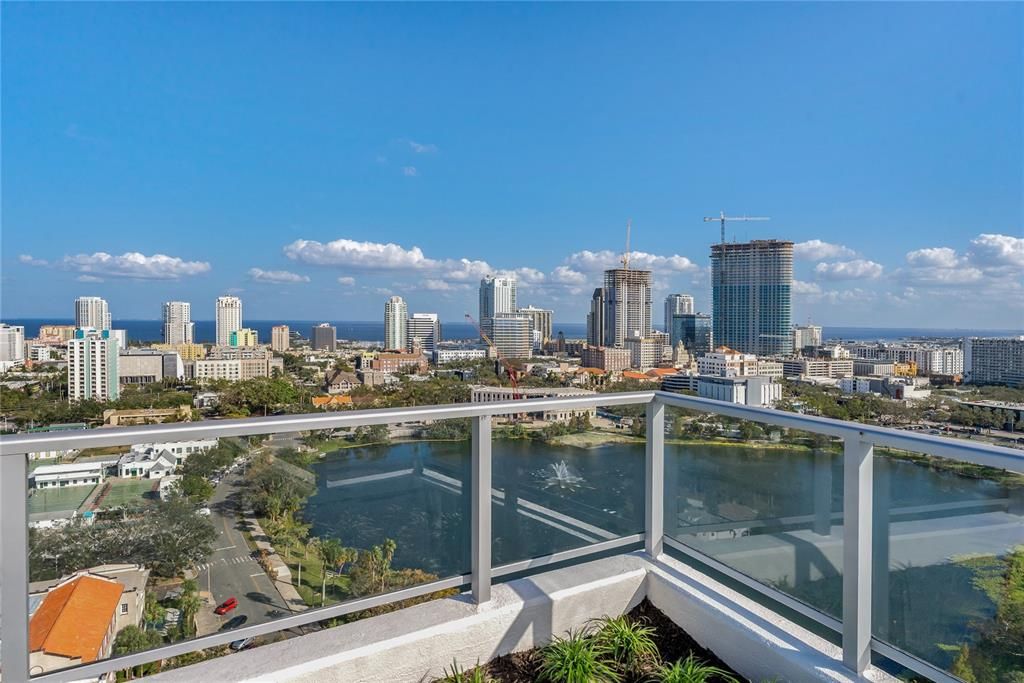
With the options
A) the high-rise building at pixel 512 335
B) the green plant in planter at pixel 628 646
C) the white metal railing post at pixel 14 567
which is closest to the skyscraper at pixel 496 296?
the high-rise building at pixel 512 335

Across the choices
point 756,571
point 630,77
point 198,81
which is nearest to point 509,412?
point 756,571

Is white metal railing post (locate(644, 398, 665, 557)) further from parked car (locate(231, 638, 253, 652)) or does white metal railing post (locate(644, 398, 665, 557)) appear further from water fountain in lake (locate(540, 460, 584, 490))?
parked car (locate(231, 638, 253, 652))

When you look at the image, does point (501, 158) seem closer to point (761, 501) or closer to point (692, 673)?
point (761, 501)

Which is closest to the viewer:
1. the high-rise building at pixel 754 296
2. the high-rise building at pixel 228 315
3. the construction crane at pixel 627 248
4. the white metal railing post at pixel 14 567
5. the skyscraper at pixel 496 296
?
the white metal railing post at pixel 14 567

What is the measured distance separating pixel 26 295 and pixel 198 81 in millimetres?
16416

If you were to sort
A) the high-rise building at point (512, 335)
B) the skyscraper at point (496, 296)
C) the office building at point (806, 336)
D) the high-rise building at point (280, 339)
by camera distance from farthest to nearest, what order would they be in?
the skyscraper at point (496, 296) < the high-rise building at point (280, 339) < the high-rise building at point (512, 335) < the office building at point (806, 336)

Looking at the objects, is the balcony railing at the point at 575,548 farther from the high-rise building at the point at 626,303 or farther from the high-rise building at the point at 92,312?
the high-rise building at the point at 626,303

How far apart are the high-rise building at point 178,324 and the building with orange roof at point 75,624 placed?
37.5m

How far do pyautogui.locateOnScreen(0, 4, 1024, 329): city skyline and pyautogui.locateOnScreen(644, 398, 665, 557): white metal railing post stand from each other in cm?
1595

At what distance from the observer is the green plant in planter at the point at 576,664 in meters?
1.75

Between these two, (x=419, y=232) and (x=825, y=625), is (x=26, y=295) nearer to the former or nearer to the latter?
(x=419, y=232)

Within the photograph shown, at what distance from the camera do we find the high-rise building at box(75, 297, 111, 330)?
2953cm

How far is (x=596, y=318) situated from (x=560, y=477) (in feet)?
138

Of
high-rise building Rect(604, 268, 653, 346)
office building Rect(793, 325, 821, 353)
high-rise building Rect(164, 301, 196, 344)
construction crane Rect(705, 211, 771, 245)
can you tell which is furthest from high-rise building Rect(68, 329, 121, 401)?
construction crane Rect(705, 211, 771, 245)
